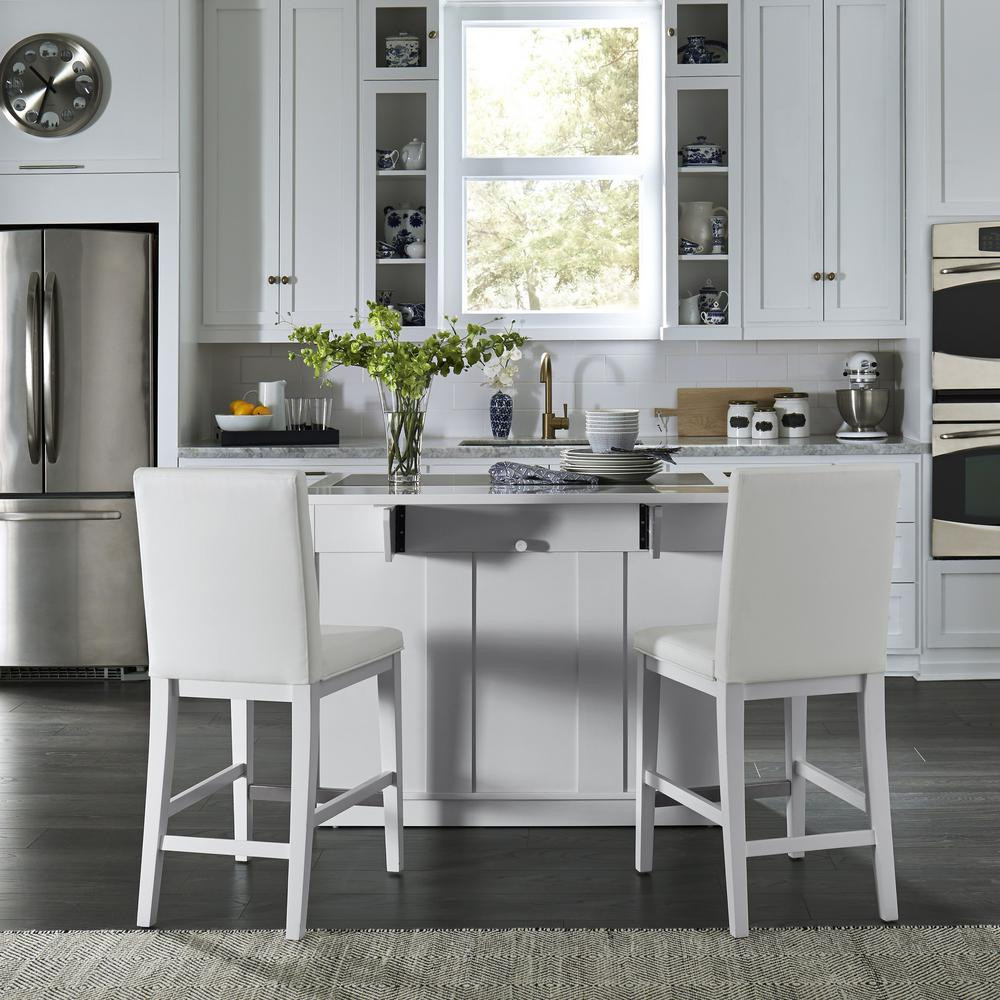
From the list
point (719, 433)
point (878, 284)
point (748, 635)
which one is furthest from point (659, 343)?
point (748, 635)

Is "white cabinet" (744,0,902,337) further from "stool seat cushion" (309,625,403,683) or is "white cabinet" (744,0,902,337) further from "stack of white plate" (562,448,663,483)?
"stool seat cushion" (309,625,403,683)

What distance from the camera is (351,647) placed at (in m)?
2.49

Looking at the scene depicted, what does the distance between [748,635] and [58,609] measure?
9.98ft

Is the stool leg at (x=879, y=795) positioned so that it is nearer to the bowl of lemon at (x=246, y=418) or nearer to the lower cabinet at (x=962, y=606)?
the lower cabinet at (x=962, y=606)

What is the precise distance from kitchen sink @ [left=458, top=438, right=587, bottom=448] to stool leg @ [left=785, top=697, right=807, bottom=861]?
1913 millimetres

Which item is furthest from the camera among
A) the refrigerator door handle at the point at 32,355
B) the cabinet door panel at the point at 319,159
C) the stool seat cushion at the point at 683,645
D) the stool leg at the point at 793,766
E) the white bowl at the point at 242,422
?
the cabinet door panel at the point at 319,159

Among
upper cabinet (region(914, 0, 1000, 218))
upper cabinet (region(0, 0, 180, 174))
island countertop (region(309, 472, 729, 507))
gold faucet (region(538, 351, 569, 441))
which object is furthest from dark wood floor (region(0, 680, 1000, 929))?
upper cabinet (region(0, 0, 180, 174))

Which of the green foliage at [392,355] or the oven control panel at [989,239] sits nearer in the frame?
the green foliage at [392,355]

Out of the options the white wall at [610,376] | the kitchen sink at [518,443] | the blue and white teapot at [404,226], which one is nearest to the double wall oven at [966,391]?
the white wall at [610,376]

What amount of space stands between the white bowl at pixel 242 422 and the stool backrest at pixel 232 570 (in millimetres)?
2244

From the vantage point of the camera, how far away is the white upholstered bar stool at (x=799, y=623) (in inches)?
91.0

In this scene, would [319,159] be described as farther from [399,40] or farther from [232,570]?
[232,570]

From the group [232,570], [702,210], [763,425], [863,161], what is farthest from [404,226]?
[232,570]

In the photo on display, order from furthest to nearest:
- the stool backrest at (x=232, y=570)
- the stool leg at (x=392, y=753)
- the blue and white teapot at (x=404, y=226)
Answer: the blue and white teapot at (x=404, y=226), the stool leg at (x=392, y=753), the stool backrest at (x=232, y=570)
